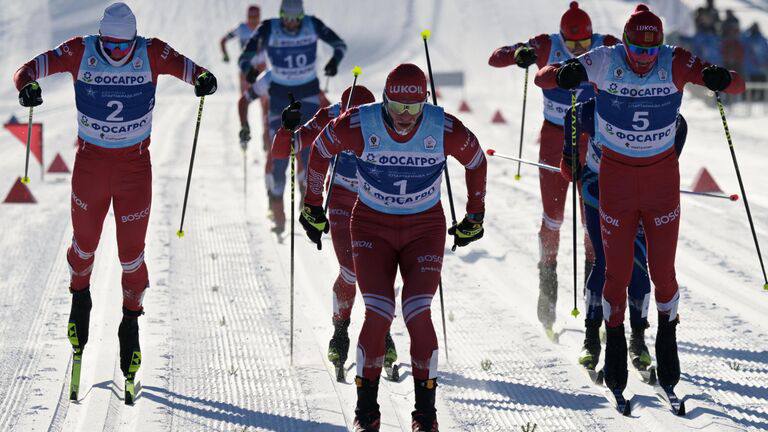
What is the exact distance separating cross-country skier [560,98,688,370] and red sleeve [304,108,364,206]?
1.76 meters

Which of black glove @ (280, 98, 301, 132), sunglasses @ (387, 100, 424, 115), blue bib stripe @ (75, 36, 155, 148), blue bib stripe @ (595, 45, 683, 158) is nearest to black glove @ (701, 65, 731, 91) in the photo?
blue bib stripe @ (595, 45, 683, 158)

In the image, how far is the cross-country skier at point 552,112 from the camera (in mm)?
8773

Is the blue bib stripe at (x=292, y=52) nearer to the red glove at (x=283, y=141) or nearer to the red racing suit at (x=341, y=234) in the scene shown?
the red racing suit at (x=341, y=234)

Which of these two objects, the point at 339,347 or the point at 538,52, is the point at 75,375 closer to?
the point at 339,347

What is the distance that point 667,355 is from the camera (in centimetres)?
710

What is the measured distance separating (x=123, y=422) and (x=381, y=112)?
2405 millimetres

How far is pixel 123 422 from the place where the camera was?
6730 mm

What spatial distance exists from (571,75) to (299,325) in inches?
129

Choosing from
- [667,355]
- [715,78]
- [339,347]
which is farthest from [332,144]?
[667,355]

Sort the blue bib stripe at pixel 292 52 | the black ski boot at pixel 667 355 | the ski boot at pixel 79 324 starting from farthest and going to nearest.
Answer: the blue bib stripe at pixel 292 52, the ski boot at pixel 79 324, the black ski boot at pixel 667 355

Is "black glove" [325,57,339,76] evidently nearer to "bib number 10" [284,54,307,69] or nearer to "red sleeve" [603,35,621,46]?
"bib number 10" [284,54,307,69]

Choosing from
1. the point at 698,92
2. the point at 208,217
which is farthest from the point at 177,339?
the point at 698,92

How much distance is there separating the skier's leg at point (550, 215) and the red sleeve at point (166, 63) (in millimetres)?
2994

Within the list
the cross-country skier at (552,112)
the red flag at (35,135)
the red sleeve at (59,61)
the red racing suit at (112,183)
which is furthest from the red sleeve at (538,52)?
the red flag at (35,135)
